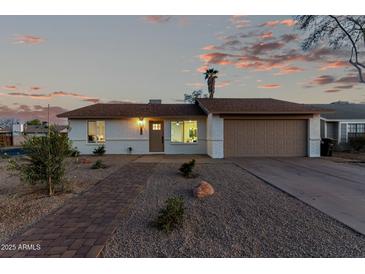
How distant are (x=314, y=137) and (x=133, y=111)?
12.0 m

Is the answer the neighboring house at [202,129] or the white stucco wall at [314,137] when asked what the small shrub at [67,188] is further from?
the white stucco wall at [314,137]

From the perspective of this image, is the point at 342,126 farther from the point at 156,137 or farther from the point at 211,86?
the point at 156,137

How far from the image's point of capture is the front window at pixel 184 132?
14.8 m

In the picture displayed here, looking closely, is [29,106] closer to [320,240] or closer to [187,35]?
[187,35]

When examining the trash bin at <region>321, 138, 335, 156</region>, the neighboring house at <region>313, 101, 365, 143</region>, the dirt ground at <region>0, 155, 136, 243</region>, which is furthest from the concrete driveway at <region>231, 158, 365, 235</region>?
the neighboring house at <region>313, 101, 365, 143</region>

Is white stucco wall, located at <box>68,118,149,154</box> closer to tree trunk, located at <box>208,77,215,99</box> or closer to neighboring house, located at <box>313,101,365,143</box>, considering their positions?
tree trunk, located at <box>208,77,215,99</box>

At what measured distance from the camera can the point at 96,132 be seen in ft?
48.5

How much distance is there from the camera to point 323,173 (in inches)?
327

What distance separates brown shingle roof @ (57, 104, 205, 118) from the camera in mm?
14256

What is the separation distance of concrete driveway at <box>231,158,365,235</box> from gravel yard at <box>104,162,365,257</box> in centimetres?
35

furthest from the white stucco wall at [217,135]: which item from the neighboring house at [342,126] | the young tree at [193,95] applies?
the young tree at [193,95]

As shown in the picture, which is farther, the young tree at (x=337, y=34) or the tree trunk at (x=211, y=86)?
the tree trunk at (x=211, y=86)

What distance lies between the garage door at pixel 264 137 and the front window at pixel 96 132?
8.41 meters

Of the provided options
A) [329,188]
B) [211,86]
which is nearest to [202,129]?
[329,188]
